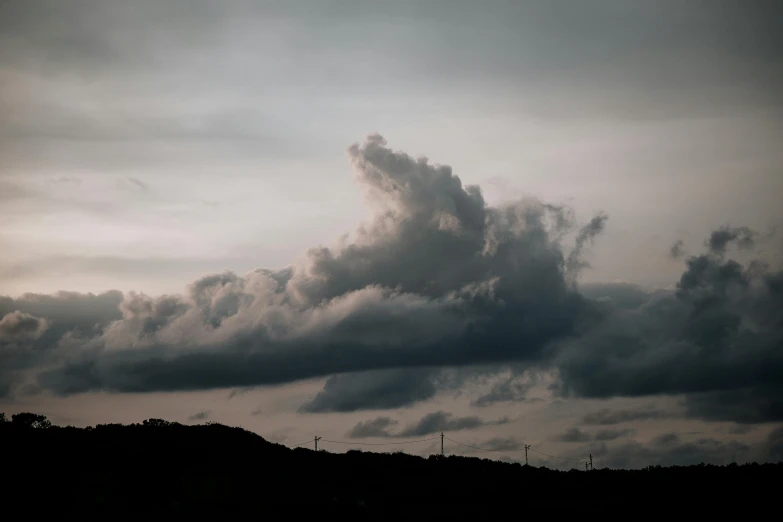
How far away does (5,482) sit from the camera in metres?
63.9

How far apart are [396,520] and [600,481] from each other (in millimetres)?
51543

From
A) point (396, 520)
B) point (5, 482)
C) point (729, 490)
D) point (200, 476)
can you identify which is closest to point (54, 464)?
point (5, 482)

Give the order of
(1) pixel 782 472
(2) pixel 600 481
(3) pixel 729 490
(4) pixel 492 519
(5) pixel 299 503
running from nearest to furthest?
(5) pixel 299 503, (4) pixel 492 519, (3) pixel 729 490, (1) pixel 782 472, (2) pixel 600 481

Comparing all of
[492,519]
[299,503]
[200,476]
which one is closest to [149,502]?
[200,476]

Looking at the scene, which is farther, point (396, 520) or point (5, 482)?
point (396, 520)

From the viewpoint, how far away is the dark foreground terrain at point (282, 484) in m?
67.1

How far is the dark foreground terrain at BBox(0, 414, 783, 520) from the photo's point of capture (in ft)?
220

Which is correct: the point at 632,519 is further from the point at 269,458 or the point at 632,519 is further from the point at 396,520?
the point at 269,458

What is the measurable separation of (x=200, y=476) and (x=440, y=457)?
6022 cm

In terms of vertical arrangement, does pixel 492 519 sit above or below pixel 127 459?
below

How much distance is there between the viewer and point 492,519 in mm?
83500

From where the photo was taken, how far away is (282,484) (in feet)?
259

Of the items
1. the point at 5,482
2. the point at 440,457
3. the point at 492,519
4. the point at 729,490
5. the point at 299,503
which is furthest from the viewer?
the point at 440,457

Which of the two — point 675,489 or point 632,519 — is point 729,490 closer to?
point 675,489
